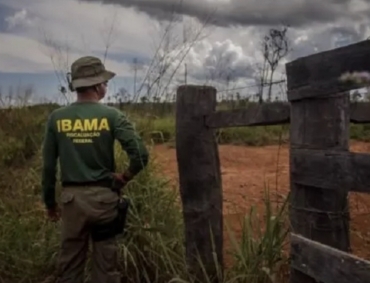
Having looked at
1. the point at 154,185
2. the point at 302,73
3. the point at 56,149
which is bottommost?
the point at 154,185

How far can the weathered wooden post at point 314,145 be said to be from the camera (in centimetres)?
359

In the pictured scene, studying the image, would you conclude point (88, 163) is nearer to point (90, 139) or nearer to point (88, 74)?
point (90, 139)

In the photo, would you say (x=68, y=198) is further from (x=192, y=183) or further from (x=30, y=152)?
(x=30, y=152)

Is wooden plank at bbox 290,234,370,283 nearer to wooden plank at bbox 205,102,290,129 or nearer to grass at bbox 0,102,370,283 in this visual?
grass at bbox 0,102,370,283

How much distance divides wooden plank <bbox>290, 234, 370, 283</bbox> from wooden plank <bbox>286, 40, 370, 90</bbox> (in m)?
0.88

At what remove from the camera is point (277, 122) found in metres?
4.09

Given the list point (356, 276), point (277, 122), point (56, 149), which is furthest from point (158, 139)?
point (356, 276)

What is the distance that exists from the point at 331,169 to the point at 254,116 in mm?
844

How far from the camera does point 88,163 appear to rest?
4.91 metres

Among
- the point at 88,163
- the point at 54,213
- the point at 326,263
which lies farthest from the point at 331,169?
the point at 54,213

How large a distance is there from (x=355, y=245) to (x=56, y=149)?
2.48m

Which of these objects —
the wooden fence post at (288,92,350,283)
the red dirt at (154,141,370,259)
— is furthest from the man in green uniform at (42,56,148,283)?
the wooden fence post at (288,92,350,283)

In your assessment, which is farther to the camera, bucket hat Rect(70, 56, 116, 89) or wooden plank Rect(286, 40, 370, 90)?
bucket hat Rect(70, 56, 116, 89)

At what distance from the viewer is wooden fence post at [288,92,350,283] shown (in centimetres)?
359
